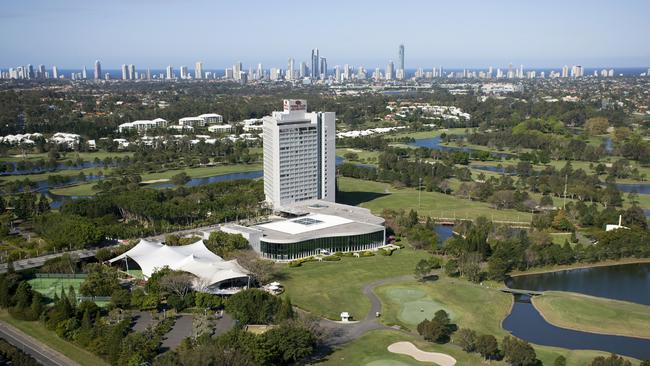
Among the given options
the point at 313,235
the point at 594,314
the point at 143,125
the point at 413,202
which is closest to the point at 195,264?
the point at 313,235

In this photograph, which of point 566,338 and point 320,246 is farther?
point 320,246

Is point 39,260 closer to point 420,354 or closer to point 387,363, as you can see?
point 387,363

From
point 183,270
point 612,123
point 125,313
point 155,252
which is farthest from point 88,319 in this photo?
point 612,123

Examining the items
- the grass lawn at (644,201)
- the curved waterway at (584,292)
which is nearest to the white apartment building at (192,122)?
the grass lawn at (644,201)

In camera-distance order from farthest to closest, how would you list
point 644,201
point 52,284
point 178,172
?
1. point 178,172
2. point 644,201
3. point 52,284

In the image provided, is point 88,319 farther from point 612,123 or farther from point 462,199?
point 612,123

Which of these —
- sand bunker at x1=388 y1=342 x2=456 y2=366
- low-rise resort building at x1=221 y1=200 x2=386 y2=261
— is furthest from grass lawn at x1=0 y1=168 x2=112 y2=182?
sand bunker at x1=388 y1=342 x2=456 y2=366

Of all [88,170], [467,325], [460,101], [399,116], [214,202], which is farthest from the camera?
[460,101]
